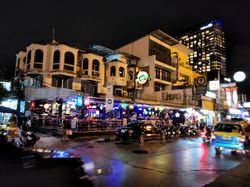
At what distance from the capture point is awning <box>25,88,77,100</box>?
87.8 ft

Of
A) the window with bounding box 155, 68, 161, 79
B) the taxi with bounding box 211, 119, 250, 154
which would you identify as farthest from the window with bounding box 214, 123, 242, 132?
the window with bounding box 155, 68, 161, 79

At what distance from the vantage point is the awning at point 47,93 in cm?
2677

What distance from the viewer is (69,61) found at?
2897 cm

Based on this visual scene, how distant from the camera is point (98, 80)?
31.4 meters

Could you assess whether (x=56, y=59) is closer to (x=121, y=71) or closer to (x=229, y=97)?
(x=121, y=71)

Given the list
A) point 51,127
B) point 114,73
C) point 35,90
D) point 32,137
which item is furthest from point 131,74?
point 32,137

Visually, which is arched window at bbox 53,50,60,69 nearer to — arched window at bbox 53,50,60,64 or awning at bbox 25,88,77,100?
arched window at bbox 53,50,60,64

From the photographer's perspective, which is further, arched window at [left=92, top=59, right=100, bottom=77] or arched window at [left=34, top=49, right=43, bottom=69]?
arched window at [left=92, top=59, right=100, bottom=77]

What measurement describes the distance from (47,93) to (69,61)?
18.0ft

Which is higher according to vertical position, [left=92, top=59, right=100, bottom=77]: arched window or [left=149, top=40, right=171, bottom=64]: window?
[left=149, top=40, right=171, bottom=64]: window

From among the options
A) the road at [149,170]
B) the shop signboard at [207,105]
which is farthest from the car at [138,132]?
the shop signboard at [207,105]

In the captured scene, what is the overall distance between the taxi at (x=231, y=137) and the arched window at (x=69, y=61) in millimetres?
21836

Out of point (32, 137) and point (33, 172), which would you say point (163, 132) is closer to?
point (32, 137)

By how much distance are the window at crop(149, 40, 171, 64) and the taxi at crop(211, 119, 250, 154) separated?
29107 mm
